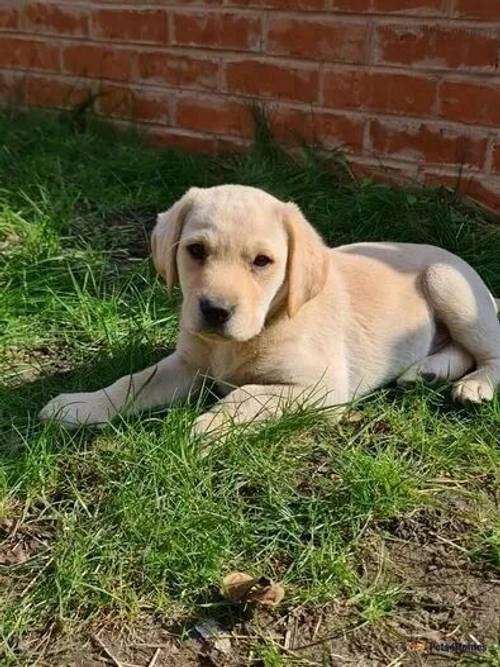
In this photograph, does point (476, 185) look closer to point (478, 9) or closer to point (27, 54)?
point (478, 9)

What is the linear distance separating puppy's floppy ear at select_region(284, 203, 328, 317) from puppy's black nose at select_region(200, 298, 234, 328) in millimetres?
301

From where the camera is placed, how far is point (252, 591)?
2.34 m

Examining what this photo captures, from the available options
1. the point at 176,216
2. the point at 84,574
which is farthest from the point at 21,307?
the point at 84,574

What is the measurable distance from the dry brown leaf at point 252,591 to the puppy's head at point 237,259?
805 millimetres

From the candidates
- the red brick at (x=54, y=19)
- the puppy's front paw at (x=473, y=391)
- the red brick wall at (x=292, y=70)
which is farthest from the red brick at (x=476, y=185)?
the red brick at (x=54, y=19)

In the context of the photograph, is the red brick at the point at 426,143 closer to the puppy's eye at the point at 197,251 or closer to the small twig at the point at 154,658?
the puppy's eye at the point at 197,251

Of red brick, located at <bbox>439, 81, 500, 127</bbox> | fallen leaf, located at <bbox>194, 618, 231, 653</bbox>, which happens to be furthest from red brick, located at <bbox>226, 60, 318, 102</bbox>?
fallen leaf, located at <bbox>194, 618, 231, 653</bbox>

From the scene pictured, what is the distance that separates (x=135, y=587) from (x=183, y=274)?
1058 millimetres

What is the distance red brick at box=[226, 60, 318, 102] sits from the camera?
4.92 metres

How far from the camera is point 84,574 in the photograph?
2.40 metres

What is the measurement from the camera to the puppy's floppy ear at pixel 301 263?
9.75 feet

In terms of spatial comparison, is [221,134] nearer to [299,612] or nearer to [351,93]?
[351,93]

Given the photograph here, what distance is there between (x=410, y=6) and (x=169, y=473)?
9.38 ft

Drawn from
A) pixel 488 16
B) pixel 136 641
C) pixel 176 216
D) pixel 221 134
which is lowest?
pixel 136 641
